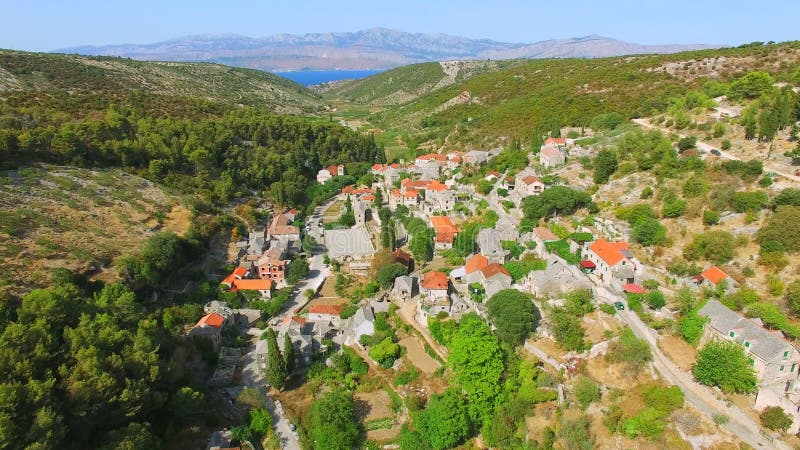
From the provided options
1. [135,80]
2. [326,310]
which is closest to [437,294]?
[326,310]

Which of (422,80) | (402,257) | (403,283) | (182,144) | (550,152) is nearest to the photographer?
(403,283)

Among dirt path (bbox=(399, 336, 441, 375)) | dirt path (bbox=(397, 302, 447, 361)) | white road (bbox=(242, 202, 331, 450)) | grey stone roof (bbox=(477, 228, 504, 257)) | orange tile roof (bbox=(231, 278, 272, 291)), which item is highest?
grey stone roof (bbox=(477, 228, 504, 257))

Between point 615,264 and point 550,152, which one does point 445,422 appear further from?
point 550,152

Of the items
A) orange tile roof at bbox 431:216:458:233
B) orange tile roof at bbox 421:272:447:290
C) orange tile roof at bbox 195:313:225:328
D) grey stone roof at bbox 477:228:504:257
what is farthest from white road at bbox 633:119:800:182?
orange tile roof at bbox 195:313:225:328

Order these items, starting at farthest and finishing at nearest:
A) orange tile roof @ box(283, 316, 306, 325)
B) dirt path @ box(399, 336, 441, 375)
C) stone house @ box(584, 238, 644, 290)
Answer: orange tile roof @ box(283, 316, 306, 325)
dirt path @ box(399, 336, 441, 375)
stone house @ box(584, 238, 644, 290)

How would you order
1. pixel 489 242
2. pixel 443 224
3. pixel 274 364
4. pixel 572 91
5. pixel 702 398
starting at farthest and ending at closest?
pixel 572 91
pixel 443 224
pixel 489 242
pixel 274 364
pixel 702 398

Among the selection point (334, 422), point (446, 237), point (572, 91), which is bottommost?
point (334, 422)

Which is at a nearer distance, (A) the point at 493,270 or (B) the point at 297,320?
(B) the point at 297,320

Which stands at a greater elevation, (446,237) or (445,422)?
(446,237)

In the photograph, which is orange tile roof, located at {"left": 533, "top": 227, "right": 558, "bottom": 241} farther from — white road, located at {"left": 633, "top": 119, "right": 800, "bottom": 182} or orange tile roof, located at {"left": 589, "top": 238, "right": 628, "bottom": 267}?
white road, located at {"left": 633, "top": 119, "right": 800, "bottom": 182}
